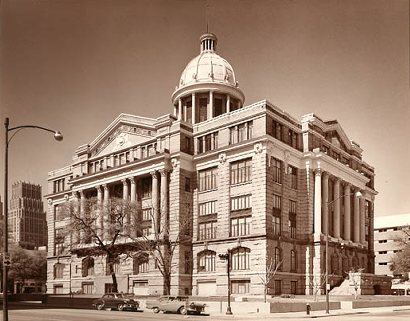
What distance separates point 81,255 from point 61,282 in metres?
11.1

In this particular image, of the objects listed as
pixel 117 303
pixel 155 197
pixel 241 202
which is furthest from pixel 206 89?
pixel 117 303

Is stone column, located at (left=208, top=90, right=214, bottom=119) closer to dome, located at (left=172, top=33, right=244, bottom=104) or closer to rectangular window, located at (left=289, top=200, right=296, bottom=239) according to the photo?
dome, located at (left=172, top=33, right=244, bottom=104)

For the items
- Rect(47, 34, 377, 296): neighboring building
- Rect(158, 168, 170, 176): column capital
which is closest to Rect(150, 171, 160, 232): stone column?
Rect(47, 34, 377, 296): neighboring building

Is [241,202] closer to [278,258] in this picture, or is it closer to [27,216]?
[278,258]

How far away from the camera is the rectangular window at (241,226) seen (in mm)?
61094

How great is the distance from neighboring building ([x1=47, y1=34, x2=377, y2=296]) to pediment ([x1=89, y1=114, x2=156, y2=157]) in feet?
0.50

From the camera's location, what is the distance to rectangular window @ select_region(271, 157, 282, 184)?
202 feet

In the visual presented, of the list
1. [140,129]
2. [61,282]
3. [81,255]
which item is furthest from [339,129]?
[61,282]

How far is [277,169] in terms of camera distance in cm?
6247

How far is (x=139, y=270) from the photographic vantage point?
6856cm

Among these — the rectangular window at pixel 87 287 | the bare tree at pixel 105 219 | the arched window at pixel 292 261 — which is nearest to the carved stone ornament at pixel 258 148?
the arched window at pixel 292 261

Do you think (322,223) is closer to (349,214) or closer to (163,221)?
(349,214)

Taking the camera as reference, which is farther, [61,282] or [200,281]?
[61,282]

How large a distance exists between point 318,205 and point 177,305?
30.0 meters
